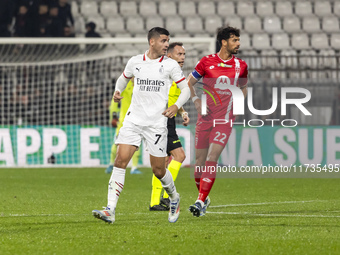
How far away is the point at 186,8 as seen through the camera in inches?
894

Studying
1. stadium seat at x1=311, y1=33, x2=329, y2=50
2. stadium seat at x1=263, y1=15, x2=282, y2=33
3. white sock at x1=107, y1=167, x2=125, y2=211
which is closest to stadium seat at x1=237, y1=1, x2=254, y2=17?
stadium seat at x1=263, y1=15, x2=282, y2=33

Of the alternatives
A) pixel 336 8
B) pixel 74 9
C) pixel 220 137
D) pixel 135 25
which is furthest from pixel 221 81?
pixel 336 8

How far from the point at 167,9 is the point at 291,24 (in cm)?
376

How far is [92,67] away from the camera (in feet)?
61.2

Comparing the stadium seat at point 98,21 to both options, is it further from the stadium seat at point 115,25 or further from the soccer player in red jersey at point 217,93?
the soccer player in red jersey at point 217,93

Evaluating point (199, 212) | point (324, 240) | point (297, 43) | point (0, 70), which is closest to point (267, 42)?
point (297, 43)

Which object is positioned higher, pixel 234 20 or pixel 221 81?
pixel 234 20

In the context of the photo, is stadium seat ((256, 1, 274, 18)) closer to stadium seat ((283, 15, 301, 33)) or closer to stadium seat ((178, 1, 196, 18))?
stadium seat ((283, 15, 301, 33))

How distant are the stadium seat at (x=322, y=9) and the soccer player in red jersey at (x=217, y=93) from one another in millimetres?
15497

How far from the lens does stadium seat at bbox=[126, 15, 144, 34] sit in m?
21.6

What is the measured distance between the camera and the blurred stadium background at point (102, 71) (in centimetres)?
1711

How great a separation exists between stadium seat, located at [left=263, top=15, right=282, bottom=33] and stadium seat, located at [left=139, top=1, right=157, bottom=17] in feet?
11.0

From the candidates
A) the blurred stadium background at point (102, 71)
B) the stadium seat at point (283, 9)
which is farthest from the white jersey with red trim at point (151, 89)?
the stadium seat at point (283, 9)

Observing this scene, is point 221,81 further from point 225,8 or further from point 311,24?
point 311,24
